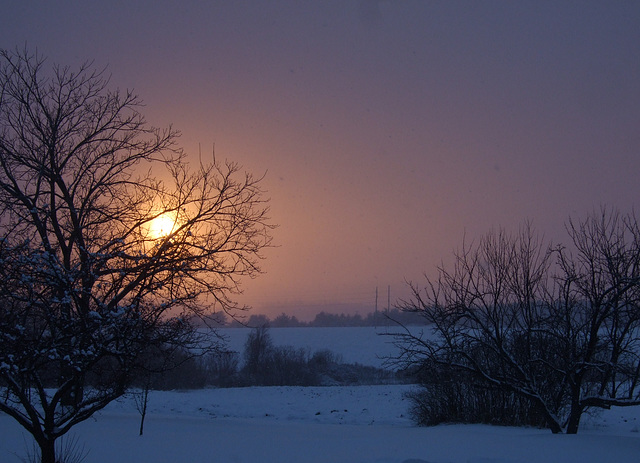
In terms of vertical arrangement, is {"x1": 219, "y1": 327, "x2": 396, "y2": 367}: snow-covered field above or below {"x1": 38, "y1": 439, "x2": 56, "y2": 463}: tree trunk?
below

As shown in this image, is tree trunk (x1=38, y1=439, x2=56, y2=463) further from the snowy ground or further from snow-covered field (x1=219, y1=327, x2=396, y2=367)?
snow-covered field (x1=219, y1=327, x2=396, y2=367)

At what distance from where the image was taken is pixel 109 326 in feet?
18.3

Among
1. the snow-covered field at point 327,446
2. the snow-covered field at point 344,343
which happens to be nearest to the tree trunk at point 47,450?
the snow-covered field at point 327,446

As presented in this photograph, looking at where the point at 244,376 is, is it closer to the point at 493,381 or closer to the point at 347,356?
the point at 347,356

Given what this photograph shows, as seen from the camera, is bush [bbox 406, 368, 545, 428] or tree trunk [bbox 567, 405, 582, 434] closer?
tree trunk [bbox 567, 405, 582, 434]

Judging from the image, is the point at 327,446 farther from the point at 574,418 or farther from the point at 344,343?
the point at 344,343

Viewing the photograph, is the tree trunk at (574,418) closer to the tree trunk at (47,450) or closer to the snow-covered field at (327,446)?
the snow-covered field at (327,446)

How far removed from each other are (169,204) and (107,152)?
2027 millimetres

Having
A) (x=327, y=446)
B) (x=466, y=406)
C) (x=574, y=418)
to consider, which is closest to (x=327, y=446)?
(x=327, y=446)

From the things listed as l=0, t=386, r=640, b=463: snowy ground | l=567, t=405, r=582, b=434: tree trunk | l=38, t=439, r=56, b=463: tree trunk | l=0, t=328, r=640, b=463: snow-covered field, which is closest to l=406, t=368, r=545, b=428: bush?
l=0, t=386, r=640, b=463: snowy ground

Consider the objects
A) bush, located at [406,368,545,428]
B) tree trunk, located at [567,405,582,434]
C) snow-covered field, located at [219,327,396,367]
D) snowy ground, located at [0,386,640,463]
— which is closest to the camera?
snowy ground, located at [0,386,640,463]

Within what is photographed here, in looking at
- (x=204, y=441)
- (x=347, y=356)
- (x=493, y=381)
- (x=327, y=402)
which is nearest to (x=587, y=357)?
(x=493, y=381)

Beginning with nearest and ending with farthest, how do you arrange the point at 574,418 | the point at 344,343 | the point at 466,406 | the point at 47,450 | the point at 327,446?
1. the point at 47,450
2. the point at 327,446
3. the point at 574,418
4. the point at 466,406
5. the point at 344,343

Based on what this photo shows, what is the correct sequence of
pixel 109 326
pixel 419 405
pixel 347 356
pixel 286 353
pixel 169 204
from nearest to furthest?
pixel 109 326 < pixel 169 204 < pixel 419 405 < pixel 286 353 < pixel 347 356
